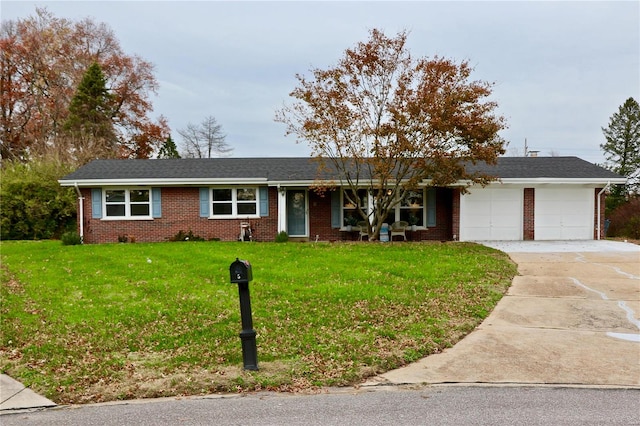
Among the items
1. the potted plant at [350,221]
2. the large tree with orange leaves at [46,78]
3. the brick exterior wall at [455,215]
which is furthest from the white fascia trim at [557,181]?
the large tree with orange leaves at [46,78]

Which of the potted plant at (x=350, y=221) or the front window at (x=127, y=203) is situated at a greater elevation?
the front window at (x=127, y=203)

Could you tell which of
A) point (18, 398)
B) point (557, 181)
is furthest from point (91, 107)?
point (18, 398)

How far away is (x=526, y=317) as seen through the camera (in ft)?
24.2

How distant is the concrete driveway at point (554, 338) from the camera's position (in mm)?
5043

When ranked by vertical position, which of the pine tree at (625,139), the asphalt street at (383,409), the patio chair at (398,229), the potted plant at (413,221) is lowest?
the asphalt street at (383,409)

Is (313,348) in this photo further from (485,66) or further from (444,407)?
(485,66)

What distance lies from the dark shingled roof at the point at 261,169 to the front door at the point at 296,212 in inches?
35.7

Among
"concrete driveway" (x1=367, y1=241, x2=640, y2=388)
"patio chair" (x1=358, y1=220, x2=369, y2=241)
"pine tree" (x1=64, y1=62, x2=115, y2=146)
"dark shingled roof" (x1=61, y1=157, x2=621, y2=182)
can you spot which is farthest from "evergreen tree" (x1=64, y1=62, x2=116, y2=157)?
"concrete driveway" (x1=367, y1=241, x2=640, y2=388)

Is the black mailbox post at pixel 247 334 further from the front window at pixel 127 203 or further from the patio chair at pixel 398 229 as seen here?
the front window at pixel 127 203

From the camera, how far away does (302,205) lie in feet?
63.4

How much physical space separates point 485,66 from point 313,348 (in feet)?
44.8

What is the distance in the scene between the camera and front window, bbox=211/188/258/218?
18922mm

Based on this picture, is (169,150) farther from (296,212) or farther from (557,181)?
(557,181)

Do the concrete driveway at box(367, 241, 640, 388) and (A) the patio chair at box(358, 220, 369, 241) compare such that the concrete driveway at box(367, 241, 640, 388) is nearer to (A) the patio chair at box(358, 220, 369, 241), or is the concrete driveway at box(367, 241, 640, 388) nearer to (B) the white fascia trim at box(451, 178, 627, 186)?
(B) the white fascia trim at box(451, 178, 627, 186)
